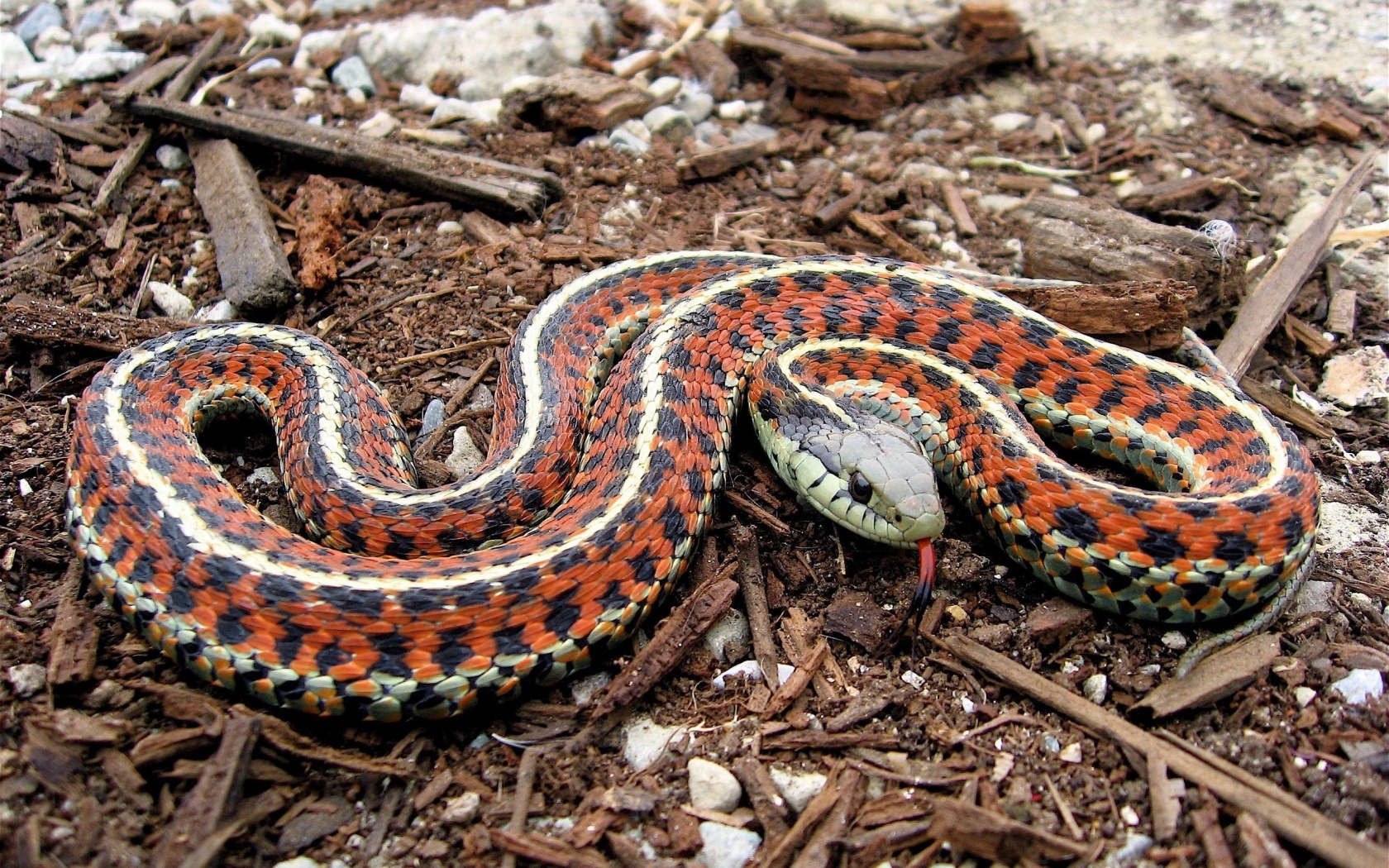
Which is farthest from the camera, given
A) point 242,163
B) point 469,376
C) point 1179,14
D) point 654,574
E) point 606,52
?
point 1179,14

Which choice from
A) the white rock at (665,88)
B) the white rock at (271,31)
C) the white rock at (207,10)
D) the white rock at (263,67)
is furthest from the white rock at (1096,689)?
the white rock at (207,10)

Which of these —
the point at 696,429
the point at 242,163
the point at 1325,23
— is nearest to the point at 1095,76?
the point at 1325,23

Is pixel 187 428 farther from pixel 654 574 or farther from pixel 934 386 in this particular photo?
pixel 934 386

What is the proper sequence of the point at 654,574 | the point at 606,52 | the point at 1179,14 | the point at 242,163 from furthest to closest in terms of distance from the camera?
1. the point at 1179,14
2. the point at 606,52
3. the point at 242,163
4. the point at 654,574

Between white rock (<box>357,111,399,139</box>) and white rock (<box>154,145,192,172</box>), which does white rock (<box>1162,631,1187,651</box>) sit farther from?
white rock (<box>154,145,192,172</box>)

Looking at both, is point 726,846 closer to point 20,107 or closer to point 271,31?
point 20,107

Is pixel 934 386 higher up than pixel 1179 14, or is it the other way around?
pixel 1179 14

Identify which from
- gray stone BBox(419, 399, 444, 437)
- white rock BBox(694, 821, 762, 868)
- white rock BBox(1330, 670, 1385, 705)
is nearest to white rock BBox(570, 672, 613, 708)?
white rock BBox(694, 821, 762, 868)

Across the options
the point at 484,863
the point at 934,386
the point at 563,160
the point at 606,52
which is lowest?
the point at 484,863
